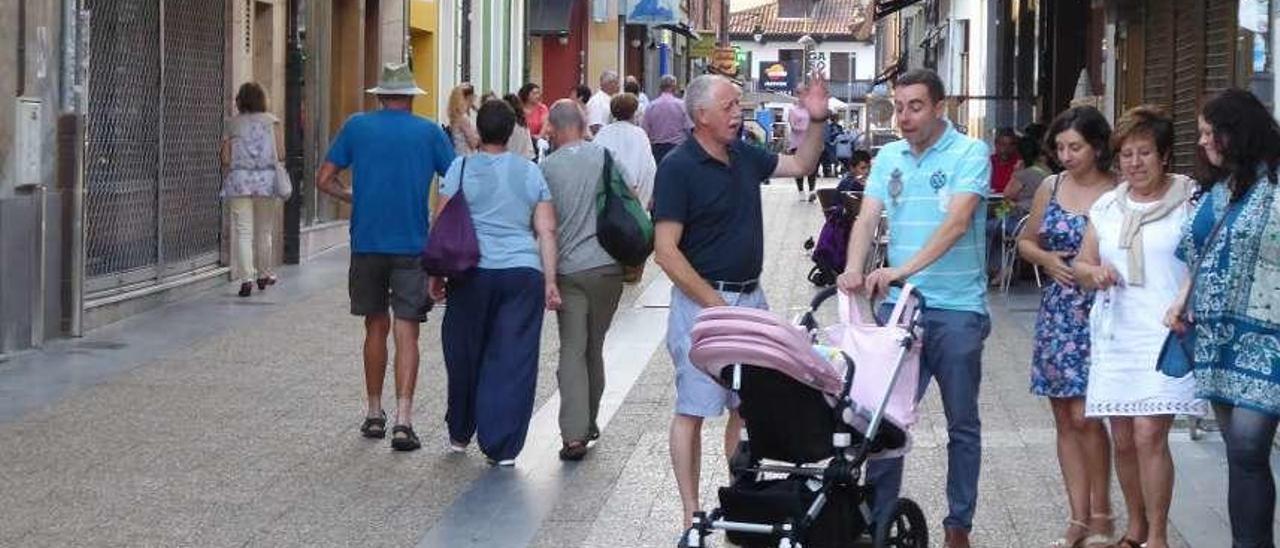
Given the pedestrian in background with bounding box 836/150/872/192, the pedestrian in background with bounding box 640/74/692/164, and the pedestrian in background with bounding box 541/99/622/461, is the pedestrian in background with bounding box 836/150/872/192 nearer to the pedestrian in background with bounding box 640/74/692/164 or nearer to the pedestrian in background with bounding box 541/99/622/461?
the pedestrian in background with bounding box 640/74/692/164

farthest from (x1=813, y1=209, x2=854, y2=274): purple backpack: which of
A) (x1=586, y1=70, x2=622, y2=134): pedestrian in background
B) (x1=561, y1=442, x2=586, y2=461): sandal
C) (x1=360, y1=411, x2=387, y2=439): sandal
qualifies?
(x1=561, y1=442, x2=586, y2=461): sandal

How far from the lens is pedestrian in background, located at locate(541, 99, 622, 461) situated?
34.5 ft

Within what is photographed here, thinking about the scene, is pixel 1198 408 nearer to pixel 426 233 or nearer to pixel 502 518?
pixel 502 518

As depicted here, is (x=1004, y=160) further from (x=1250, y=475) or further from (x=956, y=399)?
(x=1250, y=475)

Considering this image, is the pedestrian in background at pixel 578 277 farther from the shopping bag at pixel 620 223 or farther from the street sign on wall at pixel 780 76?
the street sign on wall at pixel 780 76

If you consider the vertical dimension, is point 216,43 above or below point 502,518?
above

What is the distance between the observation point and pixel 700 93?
8.48 metres

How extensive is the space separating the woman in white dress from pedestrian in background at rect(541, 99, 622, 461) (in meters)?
2.91

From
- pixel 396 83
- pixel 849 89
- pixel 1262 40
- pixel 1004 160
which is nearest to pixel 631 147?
pixel 1004 160

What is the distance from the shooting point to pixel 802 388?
7.43 meters

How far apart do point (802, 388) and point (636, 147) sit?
10805 mm

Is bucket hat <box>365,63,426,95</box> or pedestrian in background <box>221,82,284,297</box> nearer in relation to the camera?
bucket hat <box>365,63,426,95</box>

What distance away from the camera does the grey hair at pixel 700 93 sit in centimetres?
847

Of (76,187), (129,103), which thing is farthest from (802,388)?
(129,103)
